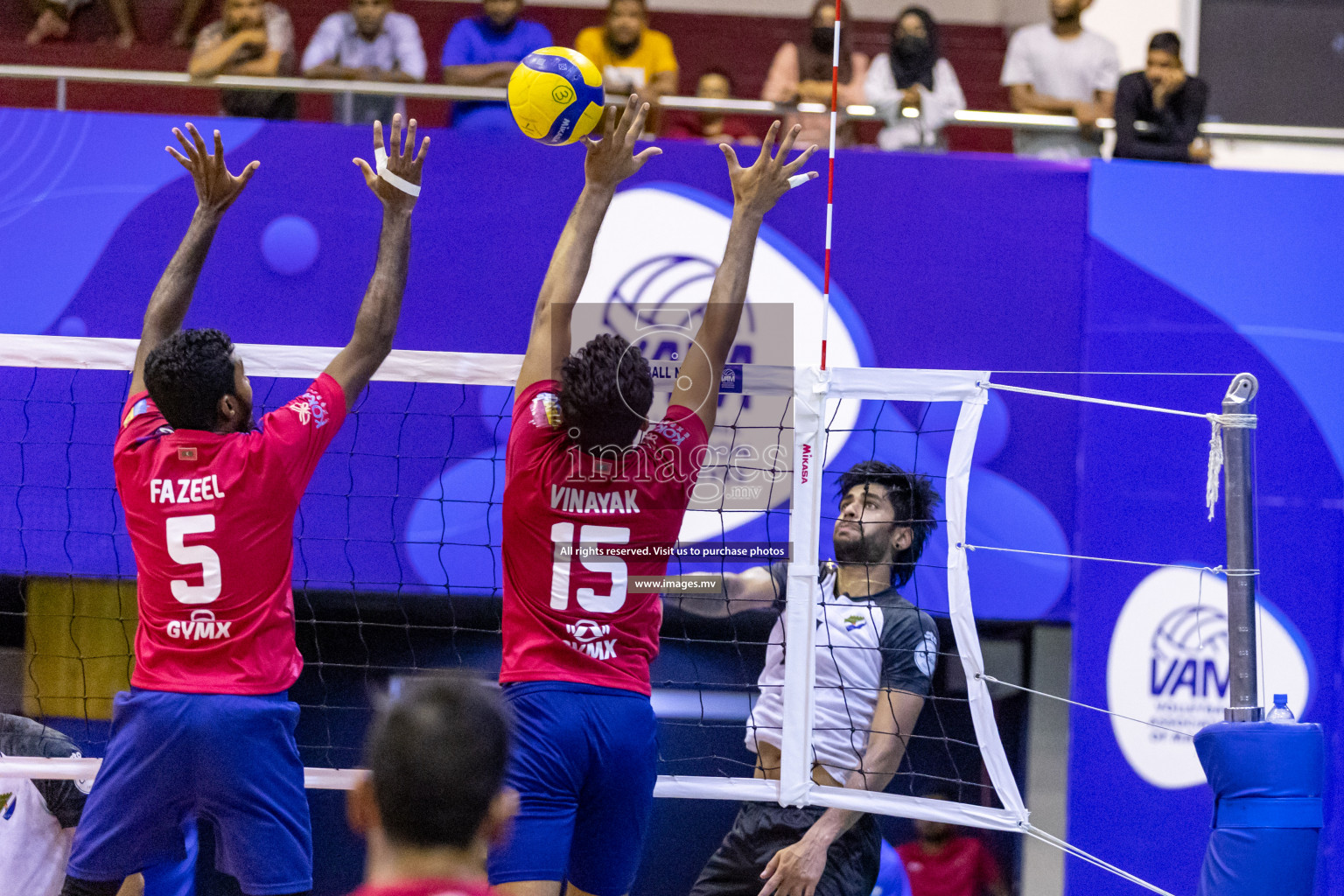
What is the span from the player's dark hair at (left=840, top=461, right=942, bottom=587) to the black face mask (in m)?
2.94

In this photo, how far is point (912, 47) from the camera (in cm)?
739

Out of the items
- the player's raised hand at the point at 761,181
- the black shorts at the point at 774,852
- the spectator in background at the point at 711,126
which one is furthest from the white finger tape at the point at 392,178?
the spectator in background at the point at 711,126

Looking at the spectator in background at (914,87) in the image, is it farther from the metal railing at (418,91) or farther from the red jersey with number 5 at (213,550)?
the red jersey with number 5 at (213,550)

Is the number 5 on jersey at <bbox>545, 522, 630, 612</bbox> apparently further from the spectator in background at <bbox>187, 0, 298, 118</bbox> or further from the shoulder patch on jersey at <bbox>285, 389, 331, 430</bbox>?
the spectator in background at <bbox>187, 0, 298, 118</bbox>

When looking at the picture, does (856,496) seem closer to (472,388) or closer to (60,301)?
(472,388)

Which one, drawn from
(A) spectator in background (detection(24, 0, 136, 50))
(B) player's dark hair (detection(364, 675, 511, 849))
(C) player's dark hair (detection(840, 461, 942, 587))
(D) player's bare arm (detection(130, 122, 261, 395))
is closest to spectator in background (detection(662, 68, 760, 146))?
(C) player's dark hair (detection(840, 461, 942, 587))

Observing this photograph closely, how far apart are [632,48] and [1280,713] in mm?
5341

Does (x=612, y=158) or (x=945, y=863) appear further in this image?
(x=945, y=863)

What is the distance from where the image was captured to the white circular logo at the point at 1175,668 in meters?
6.36

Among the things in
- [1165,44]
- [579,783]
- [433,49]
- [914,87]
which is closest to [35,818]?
[579,783]

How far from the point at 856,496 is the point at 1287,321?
9.32 ft

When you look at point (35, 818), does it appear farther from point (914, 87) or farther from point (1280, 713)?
point (914, 87)

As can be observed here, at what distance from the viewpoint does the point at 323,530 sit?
639cm

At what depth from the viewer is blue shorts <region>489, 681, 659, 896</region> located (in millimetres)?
3514
